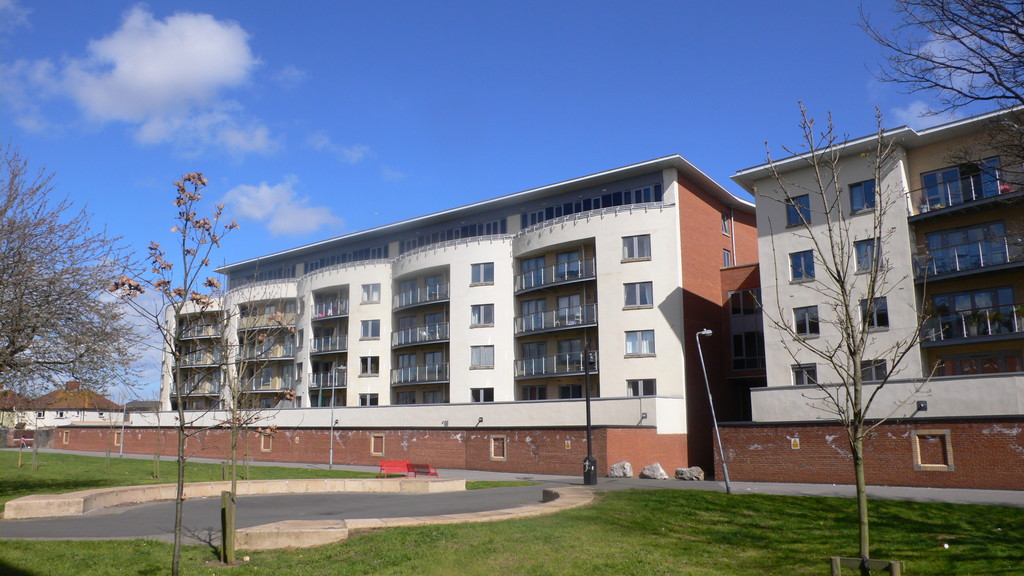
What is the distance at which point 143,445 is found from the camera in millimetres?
61594

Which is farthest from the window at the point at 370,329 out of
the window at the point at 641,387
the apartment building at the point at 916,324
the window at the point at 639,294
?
the apartment building at the point at 916,324

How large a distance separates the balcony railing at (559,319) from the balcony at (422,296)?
605cm

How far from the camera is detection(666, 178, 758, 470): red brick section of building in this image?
40.6 meters

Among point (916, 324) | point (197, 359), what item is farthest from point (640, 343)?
point (197, 359)

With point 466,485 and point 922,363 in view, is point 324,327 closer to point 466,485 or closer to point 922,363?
point 466,485

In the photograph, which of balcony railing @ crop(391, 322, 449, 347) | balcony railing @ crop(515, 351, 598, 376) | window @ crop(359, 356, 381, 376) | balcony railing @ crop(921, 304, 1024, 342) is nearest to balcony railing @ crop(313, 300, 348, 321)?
window @ crop(359, 356, 381, 376)

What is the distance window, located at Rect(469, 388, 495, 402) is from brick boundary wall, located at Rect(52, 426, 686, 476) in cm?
544

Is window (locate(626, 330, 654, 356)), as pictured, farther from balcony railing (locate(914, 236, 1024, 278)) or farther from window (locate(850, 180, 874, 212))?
balcony railing (locate(914, 236, 1024, 278))

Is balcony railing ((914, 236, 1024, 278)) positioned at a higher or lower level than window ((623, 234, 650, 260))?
lower

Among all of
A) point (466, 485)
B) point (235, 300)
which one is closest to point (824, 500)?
point (466, 485)

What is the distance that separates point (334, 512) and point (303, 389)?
138 feet

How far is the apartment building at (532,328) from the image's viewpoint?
128 ft

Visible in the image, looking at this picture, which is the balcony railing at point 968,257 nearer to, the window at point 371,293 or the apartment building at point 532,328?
the apartment building at point 532,328

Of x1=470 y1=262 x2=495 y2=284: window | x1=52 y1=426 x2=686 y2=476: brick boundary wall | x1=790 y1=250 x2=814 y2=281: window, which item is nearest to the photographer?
x1=790 y1=250 x2=814 y2=281: window
